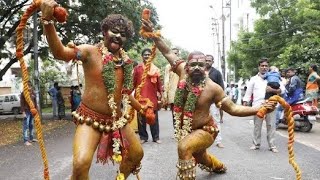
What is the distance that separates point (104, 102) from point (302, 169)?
13.0ft

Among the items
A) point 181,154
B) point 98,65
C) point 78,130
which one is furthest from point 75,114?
point 181,154


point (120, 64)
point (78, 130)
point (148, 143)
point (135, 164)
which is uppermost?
point (120, 64)

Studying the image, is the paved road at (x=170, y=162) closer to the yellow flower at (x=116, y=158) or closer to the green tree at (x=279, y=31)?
the yellow flower at (x=116, y=158)

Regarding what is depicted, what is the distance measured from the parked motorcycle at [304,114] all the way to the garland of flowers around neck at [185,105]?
25.1 feet

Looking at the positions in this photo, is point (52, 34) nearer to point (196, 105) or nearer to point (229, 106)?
point (196, 105)

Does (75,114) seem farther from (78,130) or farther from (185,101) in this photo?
(185,101)

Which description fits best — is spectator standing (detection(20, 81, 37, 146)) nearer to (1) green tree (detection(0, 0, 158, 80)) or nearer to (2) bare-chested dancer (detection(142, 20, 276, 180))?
(2) bare-chested dancer (detection(142, 20, 276, 180))

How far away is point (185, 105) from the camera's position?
5.68 m

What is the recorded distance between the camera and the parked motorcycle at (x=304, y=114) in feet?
41.1

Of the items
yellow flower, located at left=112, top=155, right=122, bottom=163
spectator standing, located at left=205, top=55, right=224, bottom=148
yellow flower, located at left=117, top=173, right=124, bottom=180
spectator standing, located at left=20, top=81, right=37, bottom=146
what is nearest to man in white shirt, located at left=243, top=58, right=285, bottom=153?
spectator standing, located at left=205, top=55, right=224, bottom=148

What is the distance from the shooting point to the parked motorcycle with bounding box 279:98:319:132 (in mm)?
12523

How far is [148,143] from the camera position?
1011 cm

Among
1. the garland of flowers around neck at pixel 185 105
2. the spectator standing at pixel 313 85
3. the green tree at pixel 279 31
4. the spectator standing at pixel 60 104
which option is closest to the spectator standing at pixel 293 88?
the spectator standing at pixel 313 85

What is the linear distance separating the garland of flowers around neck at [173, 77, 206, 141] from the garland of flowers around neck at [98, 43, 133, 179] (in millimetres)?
904
